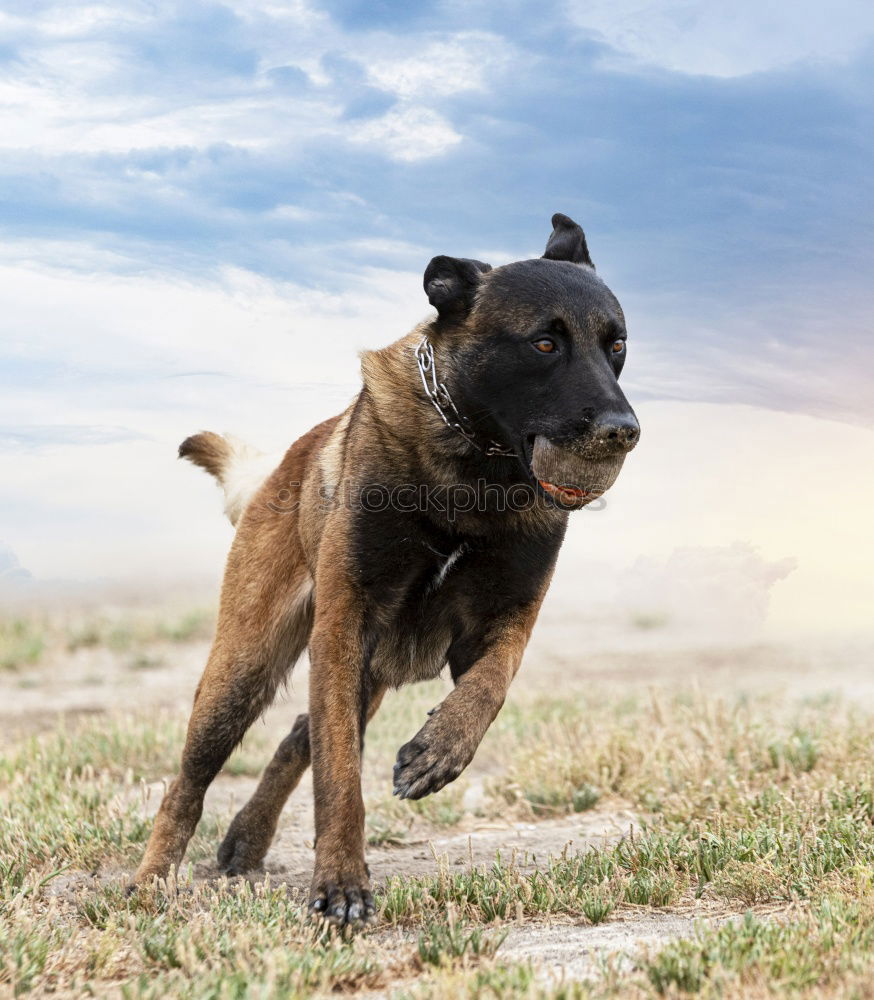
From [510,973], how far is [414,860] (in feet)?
8.06

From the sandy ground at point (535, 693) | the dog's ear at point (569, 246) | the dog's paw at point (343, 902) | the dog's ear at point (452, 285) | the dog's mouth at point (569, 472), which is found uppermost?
the dog's ear at point (569, 246)

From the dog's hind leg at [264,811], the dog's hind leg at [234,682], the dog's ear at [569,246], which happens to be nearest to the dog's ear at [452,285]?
the dog's ear at [569,246]

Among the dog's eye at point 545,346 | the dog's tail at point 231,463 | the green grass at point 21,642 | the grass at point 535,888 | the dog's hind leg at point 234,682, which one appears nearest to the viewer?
the grass at point 535,888

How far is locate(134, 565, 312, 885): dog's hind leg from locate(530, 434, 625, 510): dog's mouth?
1.48 metres

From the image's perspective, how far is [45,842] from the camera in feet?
18.2

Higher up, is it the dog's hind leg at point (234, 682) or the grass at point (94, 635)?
the dog's hind leg at point (234, 682)

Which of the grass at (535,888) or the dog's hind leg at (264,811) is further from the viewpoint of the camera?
the dog's hind leg at (264,811)

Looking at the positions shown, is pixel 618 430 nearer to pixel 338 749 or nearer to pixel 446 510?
pixel 446 510

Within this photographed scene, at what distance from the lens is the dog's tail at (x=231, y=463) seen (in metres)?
5.82

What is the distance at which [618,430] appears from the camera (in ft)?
12.1

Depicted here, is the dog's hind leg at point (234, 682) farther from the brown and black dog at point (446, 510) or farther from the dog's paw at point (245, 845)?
the dog's paw at point (245, 845)

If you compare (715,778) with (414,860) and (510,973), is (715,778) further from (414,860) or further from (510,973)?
(510,973)

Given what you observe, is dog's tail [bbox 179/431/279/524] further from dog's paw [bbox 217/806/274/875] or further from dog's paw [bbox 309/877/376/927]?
dog's paw [bbox 309/877/376/927]

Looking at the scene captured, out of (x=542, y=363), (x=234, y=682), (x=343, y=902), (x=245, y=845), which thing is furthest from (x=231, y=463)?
(x=343, y=902)
